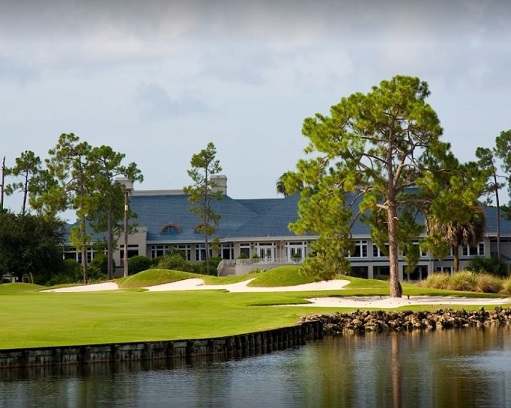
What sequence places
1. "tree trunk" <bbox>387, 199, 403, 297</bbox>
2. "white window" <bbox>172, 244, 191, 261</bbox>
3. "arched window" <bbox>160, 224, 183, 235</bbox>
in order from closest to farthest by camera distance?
"tree trunk" <bbox>387, 199, 403, 297</bbox> → "white window" <bbox>172, 244, 191, 261</bbox> → "arched window" <bbox>160, 224, 183, 235</bbox>

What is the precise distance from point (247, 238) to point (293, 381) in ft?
223

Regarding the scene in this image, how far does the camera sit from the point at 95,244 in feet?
306

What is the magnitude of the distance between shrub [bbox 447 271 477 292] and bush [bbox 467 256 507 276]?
18515 millimetres

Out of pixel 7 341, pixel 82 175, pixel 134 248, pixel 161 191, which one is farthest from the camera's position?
pixel 161 191

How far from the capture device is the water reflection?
2602 cm

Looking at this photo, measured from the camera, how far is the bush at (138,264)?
92812mm

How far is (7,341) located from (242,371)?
742 cm

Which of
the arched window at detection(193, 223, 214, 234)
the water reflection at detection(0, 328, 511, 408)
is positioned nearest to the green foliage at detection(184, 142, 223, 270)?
the arched window at detection(193, 223, 214, 234)

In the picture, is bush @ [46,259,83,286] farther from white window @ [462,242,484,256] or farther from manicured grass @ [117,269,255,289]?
white window @ [462,242,484,256]

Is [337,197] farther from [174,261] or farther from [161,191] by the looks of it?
[161,191]

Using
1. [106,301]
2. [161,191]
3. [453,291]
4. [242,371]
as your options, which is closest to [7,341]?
[242,371]

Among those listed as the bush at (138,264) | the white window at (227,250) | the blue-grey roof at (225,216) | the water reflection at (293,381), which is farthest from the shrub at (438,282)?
the white window at (227,250)

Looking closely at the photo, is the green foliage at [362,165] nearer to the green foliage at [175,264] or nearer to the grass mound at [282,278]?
the grass mound at [282,278]

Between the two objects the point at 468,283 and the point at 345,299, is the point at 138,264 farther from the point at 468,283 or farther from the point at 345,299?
the point at 345,299
